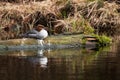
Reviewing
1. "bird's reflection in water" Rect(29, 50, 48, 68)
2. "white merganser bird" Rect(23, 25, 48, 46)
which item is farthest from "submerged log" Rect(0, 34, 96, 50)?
"bird's reflection in water" Rect(29, 50, 48, 68)

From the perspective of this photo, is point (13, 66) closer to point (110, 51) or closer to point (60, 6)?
point (110, 51)

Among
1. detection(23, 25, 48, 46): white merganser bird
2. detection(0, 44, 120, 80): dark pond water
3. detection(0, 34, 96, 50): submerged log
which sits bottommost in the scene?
detection(0, 44, 120, 80): dark pond water

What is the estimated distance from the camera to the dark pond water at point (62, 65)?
10.3 metres

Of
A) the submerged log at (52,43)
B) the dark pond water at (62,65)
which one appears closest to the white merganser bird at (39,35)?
the submerged log at (52,43)

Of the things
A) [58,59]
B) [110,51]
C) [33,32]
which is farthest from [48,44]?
[58,59]

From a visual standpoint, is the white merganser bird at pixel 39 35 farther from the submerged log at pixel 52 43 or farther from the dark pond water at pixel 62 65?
the dark pond water at pixel 62 65

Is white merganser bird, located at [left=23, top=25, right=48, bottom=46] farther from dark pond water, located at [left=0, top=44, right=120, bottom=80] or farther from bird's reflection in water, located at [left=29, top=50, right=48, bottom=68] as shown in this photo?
bird's reflection in water, located at [left=29, top=50, right=48, bottom=68]

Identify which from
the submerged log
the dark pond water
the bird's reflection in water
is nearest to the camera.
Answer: the dark pond water

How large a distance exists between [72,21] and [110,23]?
1861 millimetres

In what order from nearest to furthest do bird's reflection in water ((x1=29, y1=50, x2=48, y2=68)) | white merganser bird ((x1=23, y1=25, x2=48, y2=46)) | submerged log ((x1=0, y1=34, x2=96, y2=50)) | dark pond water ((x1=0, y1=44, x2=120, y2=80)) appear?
dark pond water ((x1=0, y1=44, x2=120, y2=80)) < bird's reflection in water ((x1=29, y1=50, x2=48, y2=68)) < submerged log ((x1=0, y1=34, x2=96, y2=50)) < white merganser bird ((x1=23, y1=25, x2=48, y2=46))

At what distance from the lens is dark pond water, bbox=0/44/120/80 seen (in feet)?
33.8

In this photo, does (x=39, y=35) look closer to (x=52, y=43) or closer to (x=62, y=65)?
(x=52, y=43)

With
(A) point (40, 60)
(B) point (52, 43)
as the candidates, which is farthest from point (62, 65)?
(B) point (52, 43)

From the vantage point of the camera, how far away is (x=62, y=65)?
12.1 metres
